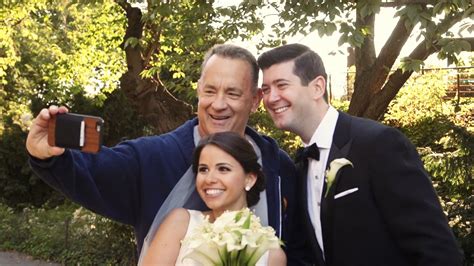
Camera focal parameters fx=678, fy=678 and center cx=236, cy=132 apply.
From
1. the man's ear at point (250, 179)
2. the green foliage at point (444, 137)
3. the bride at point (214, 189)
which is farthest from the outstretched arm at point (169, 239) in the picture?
the green foliage at point (444, 137)

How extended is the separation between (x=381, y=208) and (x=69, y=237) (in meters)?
12.0

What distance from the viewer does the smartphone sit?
8.68 feet

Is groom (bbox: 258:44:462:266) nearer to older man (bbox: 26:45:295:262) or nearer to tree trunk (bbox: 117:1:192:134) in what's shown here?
older man (bbox: 26:45:295:262)

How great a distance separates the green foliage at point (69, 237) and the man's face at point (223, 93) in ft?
28.3

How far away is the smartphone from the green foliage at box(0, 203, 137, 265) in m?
9.12

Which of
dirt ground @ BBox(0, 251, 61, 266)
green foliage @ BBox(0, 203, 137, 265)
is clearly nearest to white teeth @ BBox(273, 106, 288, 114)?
green foliage @ BBox(0, 203, 137, 265)

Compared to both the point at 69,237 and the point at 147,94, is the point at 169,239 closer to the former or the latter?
the point at 147,94

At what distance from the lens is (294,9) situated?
671 centimetres

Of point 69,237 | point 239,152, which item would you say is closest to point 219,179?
point 239,152

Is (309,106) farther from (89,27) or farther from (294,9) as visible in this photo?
(89,27)

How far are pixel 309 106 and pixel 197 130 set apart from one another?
1.95 feet

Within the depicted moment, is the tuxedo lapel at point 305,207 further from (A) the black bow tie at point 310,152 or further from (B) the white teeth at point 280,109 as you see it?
(B) the white teeth at point 280,109

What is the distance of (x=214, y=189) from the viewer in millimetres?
2959

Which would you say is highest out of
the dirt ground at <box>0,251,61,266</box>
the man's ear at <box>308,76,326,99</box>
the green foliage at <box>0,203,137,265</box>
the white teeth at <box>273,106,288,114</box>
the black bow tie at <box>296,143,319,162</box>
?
the man's ear at <box>308,76,326,99</box>
